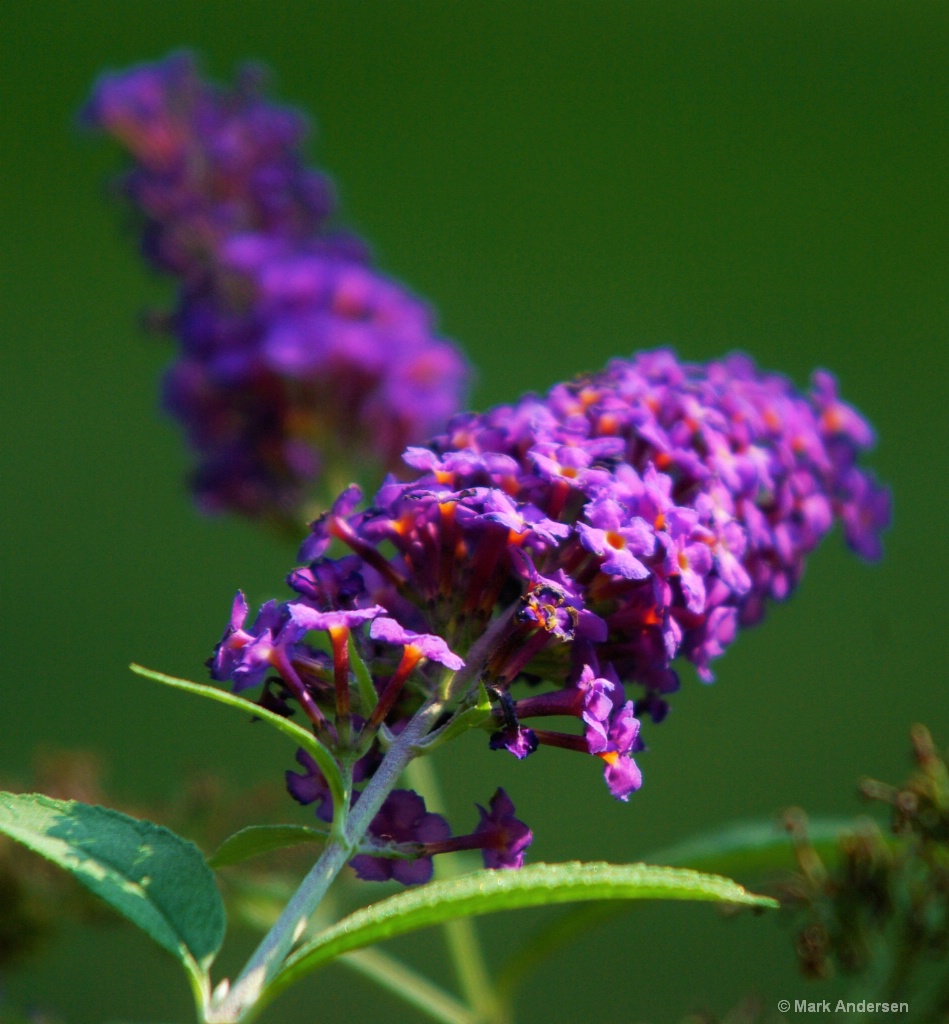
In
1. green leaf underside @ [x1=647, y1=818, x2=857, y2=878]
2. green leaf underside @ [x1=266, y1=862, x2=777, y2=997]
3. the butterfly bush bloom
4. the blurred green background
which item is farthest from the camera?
the blurred green background

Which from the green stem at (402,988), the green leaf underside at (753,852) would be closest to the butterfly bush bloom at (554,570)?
the green leaf underside at (753,852)

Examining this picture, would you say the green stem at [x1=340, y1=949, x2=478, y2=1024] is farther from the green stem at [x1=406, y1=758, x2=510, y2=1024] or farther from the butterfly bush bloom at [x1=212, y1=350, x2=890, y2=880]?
the butterfly bush bloom at [x1=212, y1=350, x2=890, y2=880]

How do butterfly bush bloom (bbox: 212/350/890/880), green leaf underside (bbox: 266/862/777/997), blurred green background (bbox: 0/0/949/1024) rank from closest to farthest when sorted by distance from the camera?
green leaf underside (bbox: 266/862/777/997) < butterfly bush bloom (bbox: 212/350/890/880) < blurred green background (bbox: 0/0/949/1024)

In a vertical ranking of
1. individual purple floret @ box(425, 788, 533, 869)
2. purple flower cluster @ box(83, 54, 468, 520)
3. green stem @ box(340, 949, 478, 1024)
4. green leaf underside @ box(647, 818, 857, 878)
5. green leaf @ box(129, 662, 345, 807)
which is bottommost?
green stem @ box(340, 949, 478, 1024)

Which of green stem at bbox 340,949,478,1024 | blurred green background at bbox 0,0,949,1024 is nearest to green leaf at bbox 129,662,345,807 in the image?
green stem at bbox 340,949,478,1024

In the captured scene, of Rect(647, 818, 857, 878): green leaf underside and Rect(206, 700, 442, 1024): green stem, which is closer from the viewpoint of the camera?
Rect(206, 700, 442, 1024): green stem

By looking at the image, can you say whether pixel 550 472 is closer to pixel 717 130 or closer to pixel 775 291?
pixel 775 291

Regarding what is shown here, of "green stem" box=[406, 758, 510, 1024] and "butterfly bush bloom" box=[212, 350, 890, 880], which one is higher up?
"butterfly bush bloom" box=[212, 350, 890, 880]

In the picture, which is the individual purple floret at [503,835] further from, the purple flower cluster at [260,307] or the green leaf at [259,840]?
the purple flower cluster at [260,307]
